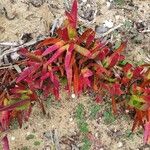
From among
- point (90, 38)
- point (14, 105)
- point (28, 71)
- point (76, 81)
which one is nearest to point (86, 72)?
point (76, 81)

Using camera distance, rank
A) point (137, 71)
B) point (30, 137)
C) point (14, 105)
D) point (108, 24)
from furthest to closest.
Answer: point (108, 24) → point (30, 137) → point (137, 71) → point (14, 105)

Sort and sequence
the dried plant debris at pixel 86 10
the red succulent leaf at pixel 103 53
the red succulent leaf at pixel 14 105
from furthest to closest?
the dried plant debris at pixel 86 10
the red succulent leaf at pixel 103 53
the red succulent leaf at pixel 14 105

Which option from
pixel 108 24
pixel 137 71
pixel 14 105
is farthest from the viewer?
pixel 108 24

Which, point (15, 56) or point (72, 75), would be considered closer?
point (72, 75)

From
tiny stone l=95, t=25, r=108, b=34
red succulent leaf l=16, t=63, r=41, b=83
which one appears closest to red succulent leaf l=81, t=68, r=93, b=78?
red succulent leaf l=16, t=63, r=41, b=83

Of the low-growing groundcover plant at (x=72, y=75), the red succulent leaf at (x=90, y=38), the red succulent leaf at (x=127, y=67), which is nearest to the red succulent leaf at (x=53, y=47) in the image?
the low-growing groundcover plant at (x=72, y=75)

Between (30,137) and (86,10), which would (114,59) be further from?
(30,137)

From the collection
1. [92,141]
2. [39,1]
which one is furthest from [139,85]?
[39,1]

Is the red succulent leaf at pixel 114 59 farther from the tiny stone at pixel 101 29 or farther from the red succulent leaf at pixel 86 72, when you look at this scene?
the tiny stone at pixel 101 29
